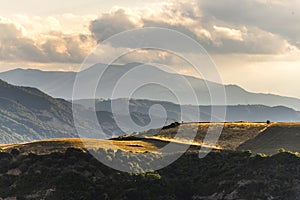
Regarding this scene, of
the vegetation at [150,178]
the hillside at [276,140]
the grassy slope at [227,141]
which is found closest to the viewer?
the vegetation at [150,178]

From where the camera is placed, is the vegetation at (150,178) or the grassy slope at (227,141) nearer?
the vegetation at (150,178)

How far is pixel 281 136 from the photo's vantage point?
141m

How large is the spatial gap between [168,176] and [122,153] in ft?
50.6

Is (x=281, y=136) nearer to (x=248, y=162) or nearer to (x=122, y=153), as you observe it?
(x=248, y=162)

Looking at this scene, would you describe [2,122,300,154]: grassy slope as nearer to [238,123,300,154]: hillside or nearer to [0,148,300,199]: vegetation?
[238,123,300,154]: hillside

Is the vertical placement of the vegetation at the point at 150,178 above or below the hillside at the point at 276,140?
below

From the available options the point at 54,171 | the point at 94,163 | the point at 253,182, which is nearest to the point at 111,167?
the point at 94,163

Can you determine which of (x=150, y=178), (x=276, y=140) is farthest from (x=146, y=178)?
(x=276, y=140)

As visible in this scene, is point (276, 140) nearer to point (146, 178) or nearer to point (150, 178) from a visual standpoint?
point (150, 178)

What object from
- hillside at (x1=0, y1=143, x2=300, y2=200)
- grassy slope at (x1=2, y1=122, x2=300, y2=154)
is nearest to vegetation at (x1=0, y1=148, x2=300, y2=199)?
hillside at (x1=0, y1=143, x2=300, y2=200)

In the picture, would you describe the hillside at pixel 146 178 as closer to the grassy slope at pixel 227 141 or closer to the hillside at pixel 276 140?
the grassy slope at pixel 227 141

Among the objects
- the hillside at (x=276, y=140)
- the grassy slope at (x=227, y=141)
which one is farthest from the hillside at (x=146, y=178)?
the hillside at (x=276, y=140)

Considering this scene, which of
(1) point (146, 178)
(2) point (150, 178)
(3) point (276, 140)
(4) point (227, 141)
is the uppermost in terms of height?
(3) point (276, 140)

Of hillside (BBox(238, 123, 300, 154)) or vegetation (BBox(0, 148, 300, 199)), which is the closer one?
vegetation (BBox(0, 148, 300, 199))
